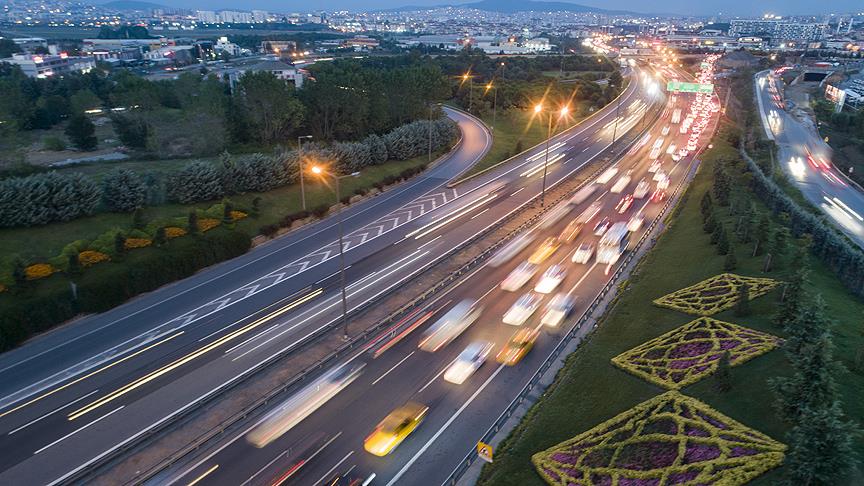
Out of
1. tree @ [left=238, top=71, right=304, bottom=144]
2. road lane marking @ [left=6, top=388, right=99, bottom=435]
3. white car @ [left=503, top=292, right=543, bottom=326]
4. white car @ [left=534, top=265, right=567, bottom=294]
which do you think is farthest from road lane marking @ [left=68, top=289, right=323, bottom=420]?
tree @ [left=238, top=71, right=304, bottom=144]

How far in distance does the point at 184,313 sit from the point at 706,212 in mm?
54641

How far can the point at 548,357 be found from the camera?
3484 centimetres

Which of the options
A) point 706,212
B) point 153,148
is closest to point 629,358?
point 706,212

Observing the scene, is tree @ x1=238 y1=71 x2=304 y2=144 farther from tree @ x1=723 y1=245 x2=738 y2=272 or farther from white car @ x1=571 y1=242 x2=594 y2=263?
tree @ x1=723 y1=245 x2=738 y2=272

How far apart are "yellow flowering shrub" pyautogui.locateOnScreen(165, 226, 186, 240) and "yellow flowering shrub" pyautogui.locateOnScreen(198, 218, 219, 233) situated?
1626mm

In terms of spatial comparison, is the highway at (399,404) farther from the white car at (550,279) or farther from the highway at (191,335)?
the highway at (191,335)

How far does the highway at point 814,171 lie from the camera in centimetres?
5838

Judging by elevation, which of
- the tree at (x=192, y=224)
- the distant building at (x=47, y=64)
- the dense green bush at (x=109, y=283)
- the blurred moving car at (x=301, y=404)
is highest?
the distant building at (x=47, y=64)

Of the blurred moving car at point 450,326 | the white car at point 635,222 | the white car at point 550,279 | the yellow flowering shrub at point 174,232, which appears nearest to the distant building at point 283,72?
the yellow flowering shrub at point 174,232

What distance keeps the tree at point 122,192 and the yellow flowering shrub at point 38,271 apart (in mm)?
12223

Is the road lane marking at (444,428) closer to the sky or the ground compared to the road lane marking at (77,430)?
closer to the ground

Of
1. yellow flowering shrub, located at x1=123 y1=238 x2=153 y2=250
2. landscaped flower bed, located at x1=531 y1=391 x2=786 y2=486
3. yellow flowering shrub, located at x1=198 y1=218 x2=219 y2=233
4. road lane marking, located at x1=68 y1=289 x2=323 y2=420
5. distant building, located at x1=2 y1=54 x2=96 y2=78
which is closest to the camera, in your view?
landscaped flower bed, located at x1=531 y1=391 x2=786 y2=486

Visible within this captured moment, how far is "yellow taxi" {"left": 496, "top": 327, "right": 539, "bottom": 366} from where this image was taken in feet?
114

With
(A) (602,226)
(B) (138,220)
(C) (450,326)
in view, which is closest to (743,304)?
(C) (450,326)
